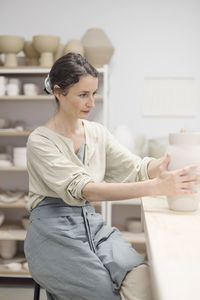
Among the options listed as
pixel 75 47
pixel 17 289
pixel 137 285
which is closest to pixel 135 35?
pixel 75 47

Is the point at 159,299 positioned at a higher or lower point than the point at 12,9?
lower

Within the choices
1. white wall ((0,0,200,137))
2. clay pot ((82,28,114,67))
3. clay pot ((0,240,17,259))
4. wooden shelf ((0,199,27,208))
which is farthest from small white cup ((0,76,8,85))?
clay pot ((0,240,17,259))

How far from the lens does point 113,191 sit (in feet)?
4.61

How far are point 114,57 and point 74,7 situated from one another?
1.74 ft

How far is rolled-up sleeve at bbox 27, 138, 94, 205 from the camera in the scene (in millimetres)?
1453

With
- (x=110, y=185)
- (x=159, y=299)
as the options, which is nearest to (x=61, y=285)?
(x=110, y=185)

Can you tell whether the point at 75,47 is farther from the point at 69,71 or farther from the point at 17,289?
the point at 17,289

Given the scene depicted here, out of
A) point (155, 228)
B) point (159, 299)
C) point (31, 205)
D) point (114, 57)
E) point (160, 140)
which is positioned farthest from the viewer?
point (114, 57)

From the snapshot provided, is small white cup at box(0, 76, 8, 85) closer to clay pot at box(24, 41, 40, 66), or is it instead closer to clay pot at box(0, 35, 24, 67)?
clay pot at box(0, 35, 24, 67)

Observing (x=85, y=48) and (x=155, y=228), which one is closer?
(x=155, y=228)

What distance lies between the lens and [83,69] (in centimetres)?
167

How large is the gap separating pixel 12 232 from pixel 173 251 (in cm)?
240

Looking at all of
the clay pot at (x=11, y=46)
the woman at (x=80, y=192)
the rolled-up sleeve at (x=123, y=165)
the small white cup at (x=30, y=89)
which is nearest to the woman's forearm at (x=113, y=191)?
the woman at (x=80, y=192)

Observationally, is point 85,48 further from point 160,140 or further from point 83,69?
point 83,69
